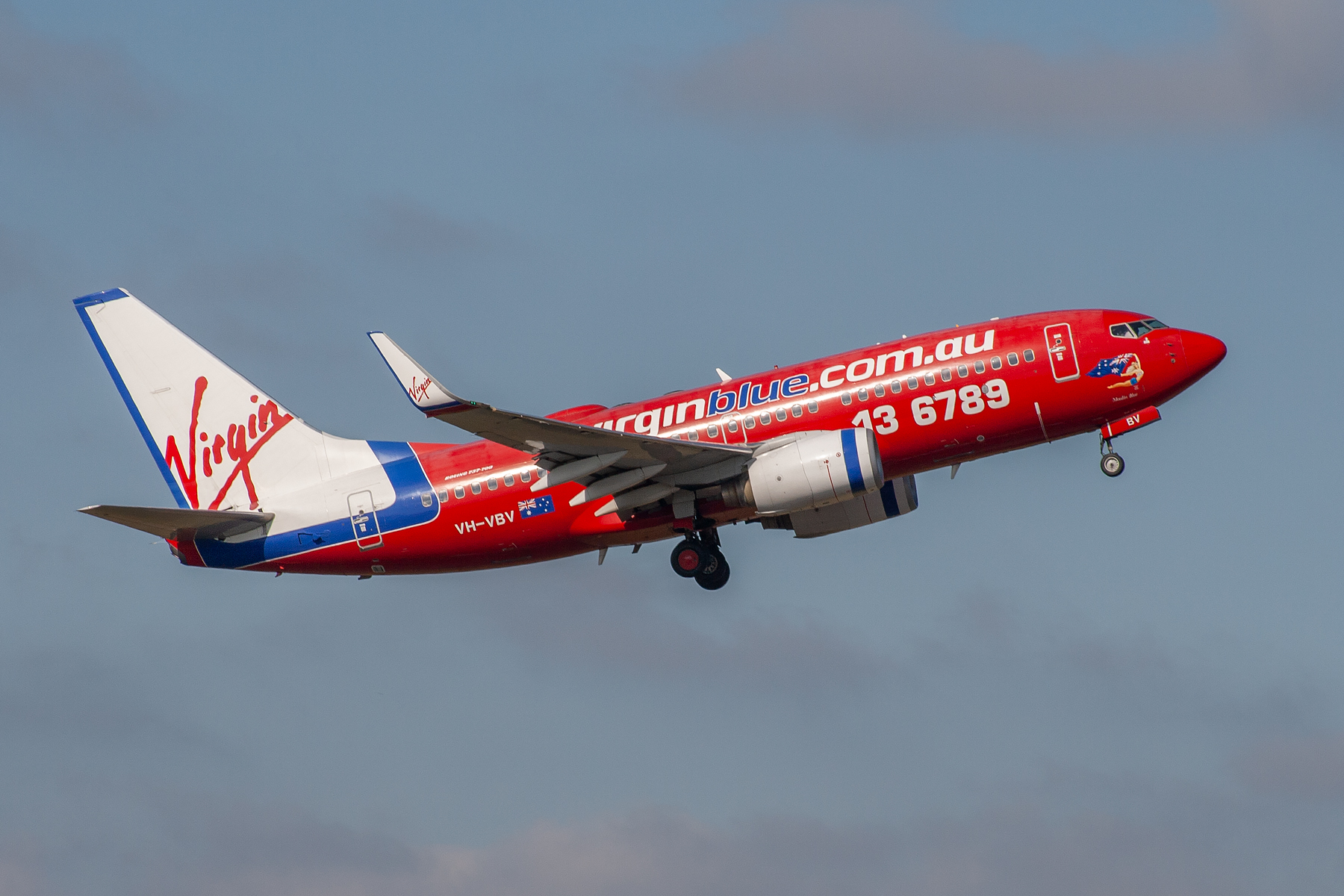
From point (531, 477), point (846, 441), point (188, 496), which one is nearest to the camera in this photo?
point (846, 441)

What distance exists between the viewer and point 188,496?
52.8 meters

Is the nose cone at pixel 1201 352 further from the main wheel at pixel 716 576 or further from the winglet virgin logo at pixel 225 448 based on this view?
the winglet virgin logo at pixel 225 448

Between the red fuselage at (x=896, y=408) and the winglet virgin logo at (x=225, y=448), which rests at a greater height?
the winglet virgin logo at (x=225, y=448)

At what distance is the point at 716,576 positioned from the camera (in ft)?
161

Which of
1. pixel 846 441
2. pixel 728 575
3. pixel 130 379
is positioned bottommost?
pixel 728 575

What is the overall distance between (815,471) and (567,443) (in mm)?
6598

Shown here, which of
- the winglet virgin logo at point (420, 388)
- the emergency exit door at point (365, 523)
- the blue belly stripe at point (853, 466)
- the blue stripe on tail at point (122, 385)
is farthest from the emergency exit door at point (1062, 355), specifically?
the blue stripe on tail at point (122, 385)

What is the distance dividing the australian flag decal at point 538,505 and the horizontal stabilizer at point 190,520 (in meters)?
7.86

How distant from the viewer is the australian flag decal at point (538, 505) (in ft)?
156

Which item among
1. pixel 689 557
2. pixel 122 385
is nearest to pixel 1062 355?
pixel 689 557

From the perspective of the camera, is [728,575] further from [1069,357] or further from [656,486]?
[1069,357]

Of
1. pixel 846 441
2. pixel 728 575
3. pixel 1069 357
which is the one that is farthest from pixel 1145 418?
pixel 728 575

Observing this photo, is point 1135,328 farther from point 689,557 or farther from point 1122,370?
point 689,557

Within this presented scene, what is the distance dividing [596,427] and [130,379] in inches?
709
